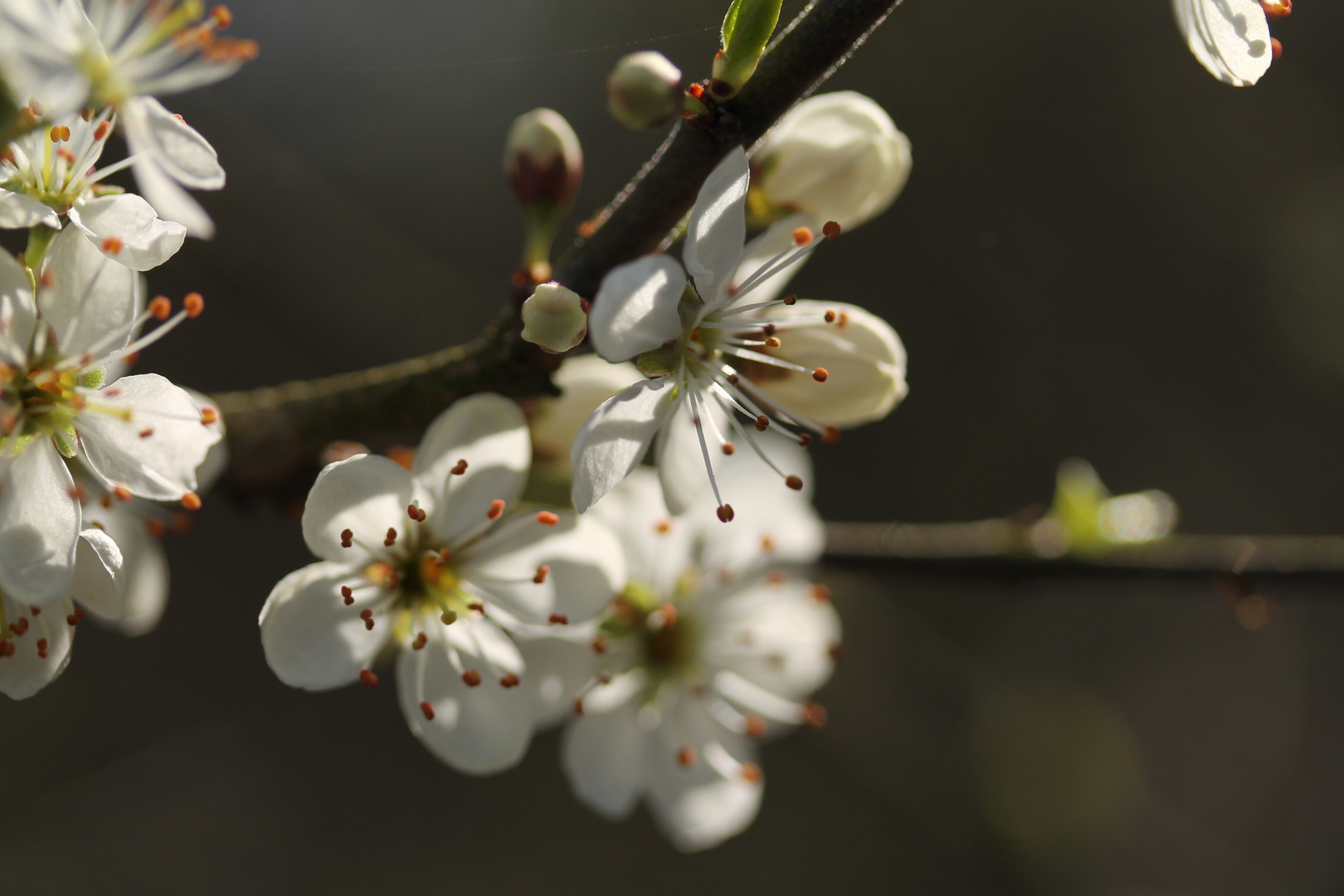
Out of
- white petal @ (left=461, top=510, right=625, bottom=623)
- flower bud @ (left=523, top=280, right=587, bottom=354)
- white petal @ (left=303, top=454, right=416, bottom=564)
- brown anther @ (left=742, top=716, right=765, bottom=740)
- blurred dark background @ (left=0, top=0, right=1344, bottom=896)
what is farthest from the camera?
blurred dark background @ (left=0, top=0, right=1344, bottom=896)

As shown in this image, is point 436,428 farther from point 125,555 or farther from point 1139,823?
point 1139,823

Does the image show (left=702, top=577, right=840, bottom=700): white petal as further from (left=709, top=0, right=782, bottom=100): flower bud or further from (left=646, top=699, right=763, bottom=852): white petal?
(left=709, top=0, right=782, bottom=100): flower bud

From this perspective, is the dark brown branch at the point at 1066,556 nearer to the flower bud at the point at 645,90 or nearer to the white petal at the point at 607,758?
the white petal at the point at 607,758

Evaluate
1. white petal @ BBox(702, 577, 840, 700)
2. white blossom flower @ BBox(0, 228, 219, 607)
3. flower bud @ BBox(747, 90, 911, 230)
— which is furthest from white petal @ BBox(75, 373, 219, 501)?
white petal @ BBox(702, 577, 840, 700)

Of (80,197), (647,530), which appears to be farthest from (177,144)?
(647,530)

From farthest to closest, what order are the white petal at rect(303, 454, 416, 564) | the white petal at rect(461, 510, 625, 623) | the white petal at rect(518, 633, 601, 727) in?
the white petal at rect(518, 633, 601, 727)
the white petal at rect(461, 510, 625, 623)
the white petal at rect(303, 454, 416, 564)

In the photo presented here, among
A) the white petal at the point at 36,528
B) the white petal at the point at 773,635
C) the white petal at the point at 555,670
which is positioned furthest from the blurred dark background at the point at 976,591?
the white petal at the point at 36,528
